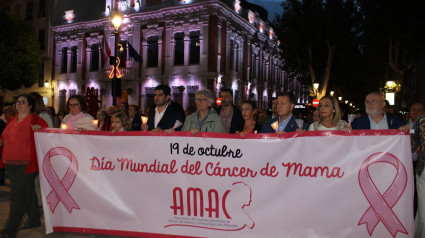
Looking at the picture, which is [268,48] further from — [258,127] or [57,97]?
[258,127]

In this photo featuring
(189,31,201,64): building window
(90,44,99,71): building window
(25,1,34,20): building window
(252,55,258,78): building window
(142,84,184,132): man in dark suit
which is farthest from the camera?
(25,1,34,20): building window

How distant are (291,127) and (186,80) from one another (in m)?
24.5

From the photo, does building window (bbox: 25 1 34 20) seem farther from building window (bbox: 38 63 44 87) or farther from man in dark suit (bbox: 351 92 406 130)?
man in dark suit (bbox: 351 92 406 130)

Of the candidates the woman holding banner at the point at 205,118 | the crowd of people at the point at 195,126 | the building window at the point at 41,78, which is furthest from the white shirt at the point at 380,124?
the building window at the point at 41,78

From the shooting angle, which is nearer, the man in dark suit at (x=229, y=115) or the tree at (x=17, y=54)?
the man in dark suit at (x=229, y=115)

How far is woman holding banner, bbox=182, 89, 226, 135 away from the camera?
4.98m

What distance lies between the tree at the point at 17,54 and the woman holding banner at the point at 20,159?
2718 centimetres

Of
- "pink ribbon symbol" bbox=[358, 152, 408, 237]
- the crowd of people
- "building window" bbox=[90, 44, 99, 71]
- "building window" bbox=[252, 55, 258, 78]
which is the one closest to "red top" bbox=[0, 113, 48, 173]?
the crowd of people

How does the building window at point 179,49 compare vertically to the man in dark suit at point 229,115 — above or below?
above

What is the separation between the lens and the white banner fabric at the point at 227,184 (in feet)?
13.1

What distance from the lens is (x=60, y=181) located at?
193 inches

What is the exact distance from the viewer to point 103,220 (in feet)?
15.5

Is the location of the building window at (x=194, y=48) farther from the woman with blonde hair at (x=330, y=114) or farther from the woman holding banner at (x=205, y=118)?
the woman with blonde hair at (x=330, y=114)

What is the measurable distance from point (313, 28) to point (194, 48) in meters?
8.89
